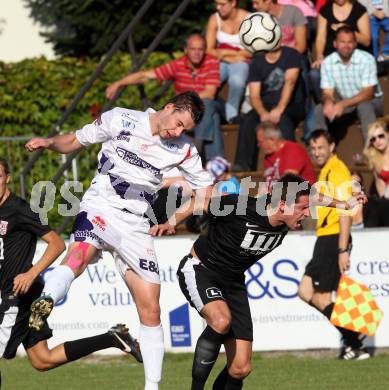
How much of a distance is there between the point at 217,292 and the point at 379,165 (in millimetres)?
3984

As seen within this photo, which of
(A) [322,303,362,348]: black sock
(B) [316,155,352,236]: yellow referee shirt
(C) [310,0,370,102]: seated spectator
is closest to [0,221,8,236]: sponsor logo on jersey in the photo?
(B) [316,155,352,236]: yellow referee shirt

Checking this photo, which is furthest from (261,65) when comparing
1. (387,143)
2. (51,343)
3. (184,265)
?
(184,265)

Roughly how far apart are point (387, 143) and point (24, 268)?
16.1 feet

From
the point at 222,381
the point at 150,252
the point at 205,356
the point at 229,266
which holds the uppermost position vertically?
the point at 150,252

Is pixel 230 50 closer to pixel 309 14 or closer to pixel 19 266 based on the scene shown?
pixel 309 14

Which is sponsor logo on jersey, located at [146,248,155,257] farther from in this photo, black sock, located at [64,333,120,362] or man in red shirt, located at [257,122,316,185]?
man in red shirt, located at [257,122,316,185]

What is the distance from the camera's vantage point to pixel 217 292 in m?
8.66

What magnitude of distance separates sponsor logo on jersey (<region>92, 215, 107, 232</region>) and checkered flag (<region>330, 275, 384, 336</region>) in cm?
358

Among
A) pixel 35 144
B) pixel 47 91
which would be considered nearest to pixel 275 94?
pixel 47 91

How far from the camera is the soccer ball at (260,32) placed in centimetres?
1290

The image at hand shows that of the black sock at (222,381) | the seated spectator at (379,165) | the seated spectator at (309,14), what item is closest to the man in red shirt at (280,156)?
the seated spectator at (379,165)

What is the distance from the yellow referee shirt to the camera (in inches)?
446

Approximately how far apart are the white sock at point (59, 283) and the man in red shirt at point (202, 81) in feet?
17.4

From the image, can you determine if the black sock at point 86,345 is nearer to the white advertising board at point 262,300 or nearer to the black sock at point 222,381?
the black sock at point 222,381
